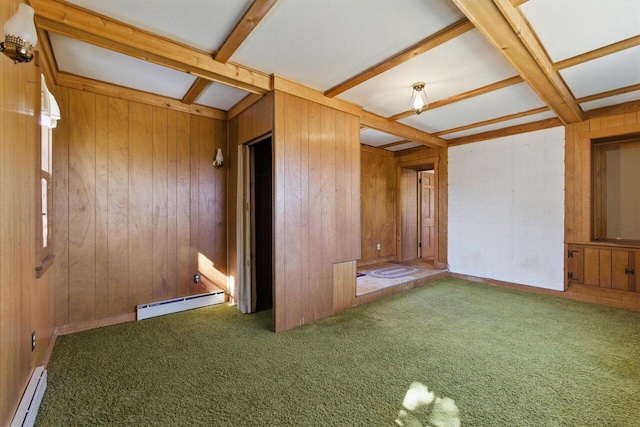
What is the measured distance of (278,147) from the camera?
2.80 meters

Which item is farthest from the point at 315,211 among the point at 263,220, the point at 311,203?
the point at 263,220

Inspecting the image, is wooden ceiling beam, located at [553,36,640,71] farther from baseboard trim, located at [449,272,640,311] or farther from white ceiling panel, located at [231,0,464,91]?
baseboard trim, located at [449,272,640,311]

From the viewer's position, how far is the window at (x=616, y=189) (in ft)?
12.6

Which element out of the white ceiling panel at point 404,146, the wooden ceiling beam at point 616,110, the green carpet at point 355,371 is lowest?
the green carpet at point 355,371

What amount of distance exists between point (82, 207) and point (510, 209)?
18.7 feet

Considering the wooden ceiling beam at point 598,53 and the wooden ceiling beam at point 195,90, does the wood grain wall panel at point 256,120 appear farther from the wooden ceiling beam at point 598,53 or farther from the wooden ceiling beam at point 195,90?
the wooden ceiling beam at point 598,53

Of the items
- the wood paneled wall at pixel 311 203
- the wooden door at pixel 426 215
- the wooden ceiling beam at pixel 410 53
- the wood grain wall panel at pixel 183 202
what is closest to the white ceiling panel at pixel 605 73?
the wooden ceiling beam at pixel 410 53

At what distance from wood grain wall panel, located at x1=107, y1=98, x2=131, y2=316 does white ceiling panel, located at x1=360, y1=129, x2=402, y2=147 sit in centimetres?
336

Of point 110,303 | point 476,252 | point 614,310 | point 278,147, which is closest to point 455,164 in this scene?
point 476,252

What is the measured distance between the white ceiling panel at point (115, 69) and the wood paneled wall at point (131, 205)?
10.0 inches

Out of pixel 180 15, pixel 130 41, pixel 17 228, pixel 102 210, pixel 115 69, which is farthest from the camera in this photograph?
pixel 102 210

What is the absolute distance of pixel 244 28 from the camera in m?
1.97

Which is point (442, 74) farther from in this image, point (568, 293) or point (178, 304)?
point (178, 304)

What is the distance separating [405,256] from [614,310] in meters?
3.29
